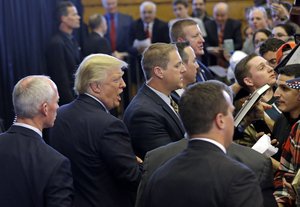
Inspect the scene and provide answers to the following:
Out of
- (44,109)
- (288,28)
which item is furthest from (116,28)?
(44,109)

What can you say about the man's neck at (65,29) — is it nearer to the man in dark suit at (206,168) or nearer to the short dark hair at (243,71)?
the short dark hair at (243,71)

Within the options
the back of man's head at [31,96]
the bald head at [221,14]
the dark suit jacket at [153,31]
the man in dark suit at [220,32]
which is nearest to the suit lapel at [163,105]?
the back of man's head at [31,96]

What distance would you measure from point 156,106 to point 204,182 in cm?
147

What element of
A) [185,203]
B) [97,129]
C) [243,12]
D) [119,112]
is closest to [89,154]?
[97,129]

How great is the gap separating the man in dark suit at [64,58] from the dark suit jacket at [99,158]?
10.5ft

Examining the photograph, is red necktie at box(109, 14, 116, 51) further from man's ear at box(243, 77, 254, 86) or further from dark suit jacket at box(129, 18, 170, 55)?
man's ear at box(243, 77, 254, 86)

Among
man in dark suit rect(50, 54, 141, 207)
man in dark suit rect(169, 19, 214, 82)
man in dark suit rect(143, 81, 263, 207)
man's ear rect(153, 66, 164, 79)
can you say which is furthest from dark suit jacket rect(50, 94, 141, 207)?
man in dark suit rect(169, 19, 214, 82)

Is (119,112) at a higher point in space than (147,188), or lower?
lower

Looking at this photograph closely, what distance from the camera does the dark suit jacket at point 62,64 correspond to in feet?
21.6

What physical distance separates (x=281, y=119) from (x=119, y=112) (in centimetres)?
493

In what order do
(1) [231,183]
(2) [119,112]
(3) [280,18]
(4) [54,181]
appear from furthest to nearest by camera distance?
(2) [119,112]
(3) [280,18]
(4) [54,181]
(1) [231,183]

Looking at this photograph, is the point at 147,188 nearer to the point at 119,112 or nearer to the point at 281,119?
the point at 281,119

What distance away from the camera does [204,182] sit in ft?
7.15

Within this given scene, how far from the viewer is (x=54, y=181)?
286cm
